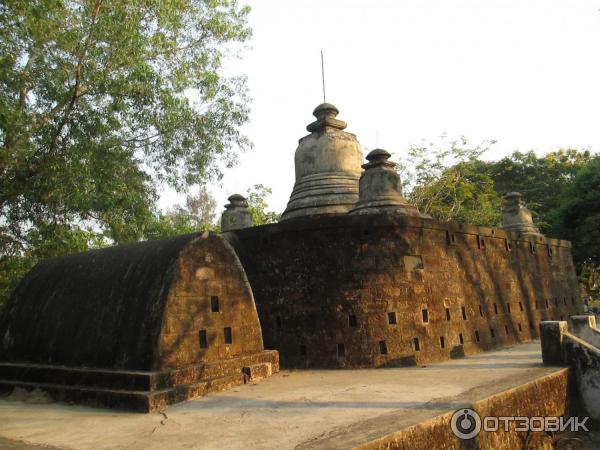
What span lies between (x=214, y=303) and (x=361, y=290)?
259 centimetres

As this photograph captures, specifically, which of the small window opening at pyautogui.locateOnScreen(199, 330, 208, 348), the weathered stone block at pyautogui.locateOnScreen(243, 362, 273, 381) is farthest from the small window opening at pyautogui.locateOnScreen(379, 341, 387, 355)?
the small window opening at pyautogui.locateOnScreen(199, 330, 208, 348)

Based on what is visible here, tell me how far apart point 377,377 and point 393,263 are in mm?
2208

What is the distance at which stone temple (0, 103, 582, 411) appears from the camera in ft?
20.4

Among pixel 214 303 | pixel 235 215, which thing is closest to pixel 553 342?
pixel 214 303

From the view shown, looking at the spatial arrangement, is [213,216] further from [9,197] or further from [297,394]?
[297,394]

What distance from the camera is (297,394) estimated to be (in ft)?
18.8

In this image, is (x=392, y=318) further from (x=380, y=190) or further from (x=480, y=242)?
(x=480, y=242)

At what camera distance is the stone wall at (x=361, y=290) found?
26.5 ft

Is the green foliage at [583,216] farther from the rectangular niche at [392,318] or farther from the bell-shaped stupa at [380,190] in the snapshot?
the rectangular niche at [392,318]

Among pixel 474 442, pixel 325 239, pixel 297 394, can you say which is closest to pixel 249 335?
pixel 297 394

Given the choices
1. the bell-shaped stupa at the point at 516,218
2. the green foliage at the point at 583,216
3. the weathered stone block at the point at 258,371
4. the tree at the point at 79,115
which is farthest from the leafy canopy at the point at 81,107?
the green foliage at the point at 583,216

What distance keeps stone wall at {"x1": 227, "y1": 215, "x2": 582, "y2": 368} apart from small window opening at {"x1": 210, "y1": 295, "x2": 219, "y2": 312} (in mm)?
1986

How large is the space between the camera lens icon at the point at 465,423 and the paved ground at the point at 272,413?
10 centimetres

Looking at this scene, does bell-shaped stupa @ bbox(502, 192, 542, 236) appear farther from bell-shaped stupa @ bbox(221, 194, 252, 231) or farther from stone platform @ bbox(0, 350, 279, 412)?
stone platform @ bbox(0, 350, 279, 412)
